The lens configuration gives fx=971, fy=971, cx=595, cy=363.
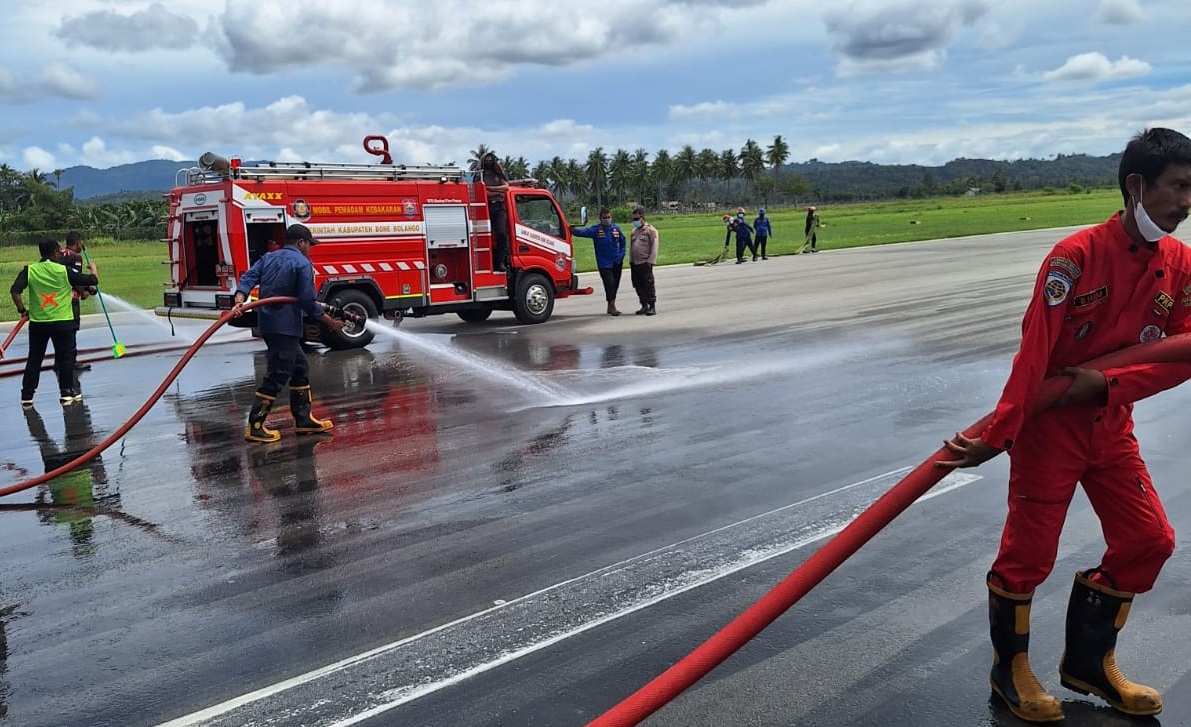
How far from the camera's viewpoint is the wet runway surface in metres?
3.68

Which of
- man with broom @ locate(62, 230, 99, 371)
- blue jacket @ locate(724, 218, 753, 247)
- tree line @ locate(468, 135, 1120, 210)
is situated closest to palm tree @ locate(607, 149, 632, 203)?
tree line @ locate(468, 135, 1120, 210)

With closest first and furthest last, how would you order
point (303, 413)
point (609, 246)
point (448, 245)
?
1. point (303, 413)
2. point (448, 245)
3. point (609, 246)

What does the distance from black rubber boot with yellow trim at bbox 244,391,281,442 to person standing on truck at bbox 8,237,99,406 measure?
3.67 meters

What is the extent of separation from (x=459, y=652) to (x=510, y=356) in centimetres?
914

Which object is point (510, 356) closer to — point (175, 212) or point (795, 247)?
point (175, 212)

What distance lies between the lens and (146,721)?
3.55 metres

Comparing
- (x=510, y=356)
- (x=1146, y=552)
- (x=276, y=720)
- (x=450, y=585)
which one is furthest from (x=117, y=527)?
(x=510, y=356)

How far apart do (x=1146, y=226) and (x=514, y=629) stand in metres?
2.87

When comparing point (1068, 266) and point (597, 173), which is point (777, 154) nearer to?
point (597, 173)

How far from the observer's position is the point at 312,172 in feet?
46.4

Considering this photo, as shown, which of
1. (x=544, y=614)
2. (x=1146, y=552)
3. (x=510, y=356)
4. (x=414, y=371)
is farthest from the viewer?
(x=510, y=356)

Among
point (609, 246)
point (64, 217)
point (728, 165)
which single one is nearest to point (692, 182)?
point (728, 165)

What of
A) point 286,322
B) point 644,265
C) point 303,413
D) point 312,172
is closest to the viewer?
point 286,322

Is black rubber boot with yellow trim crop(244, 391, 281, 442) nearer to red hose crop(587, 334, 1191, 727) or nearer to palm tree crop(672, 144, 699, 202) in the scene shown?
red hose crop(587, 334, 1191, 727)
